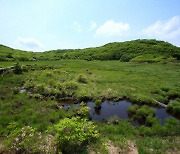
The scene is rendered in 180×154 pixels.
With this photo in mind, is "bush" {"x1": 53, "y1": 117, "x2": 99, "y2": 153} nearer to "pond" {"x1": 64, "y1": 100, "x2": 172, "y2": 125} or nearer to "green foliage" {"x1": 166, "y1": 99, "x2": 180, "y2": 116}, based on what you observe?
"pond" {"x1": 64, "y1": 100, "x2": 172, "y2": 125}

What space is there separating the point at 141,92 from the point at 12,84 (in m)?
20.1

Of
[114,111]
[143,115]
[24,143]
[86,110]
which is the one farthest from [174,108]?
[24,143]

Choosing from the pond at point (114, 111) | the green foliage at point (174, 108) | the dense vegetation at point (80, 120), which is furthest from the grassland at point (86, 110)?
the pond at point (114, 111)

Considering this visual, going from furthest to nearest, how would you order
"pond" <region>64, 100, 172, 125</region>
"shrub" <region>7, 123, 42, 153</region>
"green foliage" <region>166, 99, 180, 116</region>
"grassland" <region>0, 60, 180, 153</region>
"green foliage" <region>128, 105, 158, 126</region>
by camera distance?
1. "green foliage" <region>166, 99, 180, 116</region>
2. "pond" <region>64, 100, 172, 125</region>
3. "green foliage" <region>128, 105, 158, 126</region>
4. "grassland" <region>0, 60, 180, 153</region>
5. "shrub" <region>7, 123, 42, 153</region>

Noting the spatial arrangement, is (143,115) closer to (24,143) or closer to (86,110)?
(86,110)

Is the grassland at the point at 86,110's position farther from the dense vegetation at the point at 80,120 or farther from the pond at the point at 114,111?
the pond at the point at 114,111

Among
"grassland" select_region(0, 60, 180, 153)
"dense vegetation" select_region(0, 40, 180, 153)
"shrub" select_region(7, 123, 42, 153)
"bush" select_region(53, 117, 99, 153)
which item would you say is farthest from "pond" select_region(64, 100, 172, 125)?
"shrub" select_region(7, 123, 42, 153)

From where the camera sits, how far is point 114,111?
2223 centimetres

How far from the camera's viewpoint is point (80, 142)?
43.6 ft

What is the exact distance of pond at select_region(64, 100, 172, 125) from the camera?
2052cm

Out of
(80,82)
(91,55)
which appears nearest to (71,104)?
(80,82)

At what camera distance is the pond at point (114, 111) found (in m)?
20.5

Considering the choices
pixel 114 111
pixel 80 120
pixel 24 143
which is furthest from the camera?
pixel 114 111

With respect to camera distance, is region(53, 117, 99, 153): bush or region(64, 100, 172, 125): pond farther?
region(64, 100, 172, 125): pond
